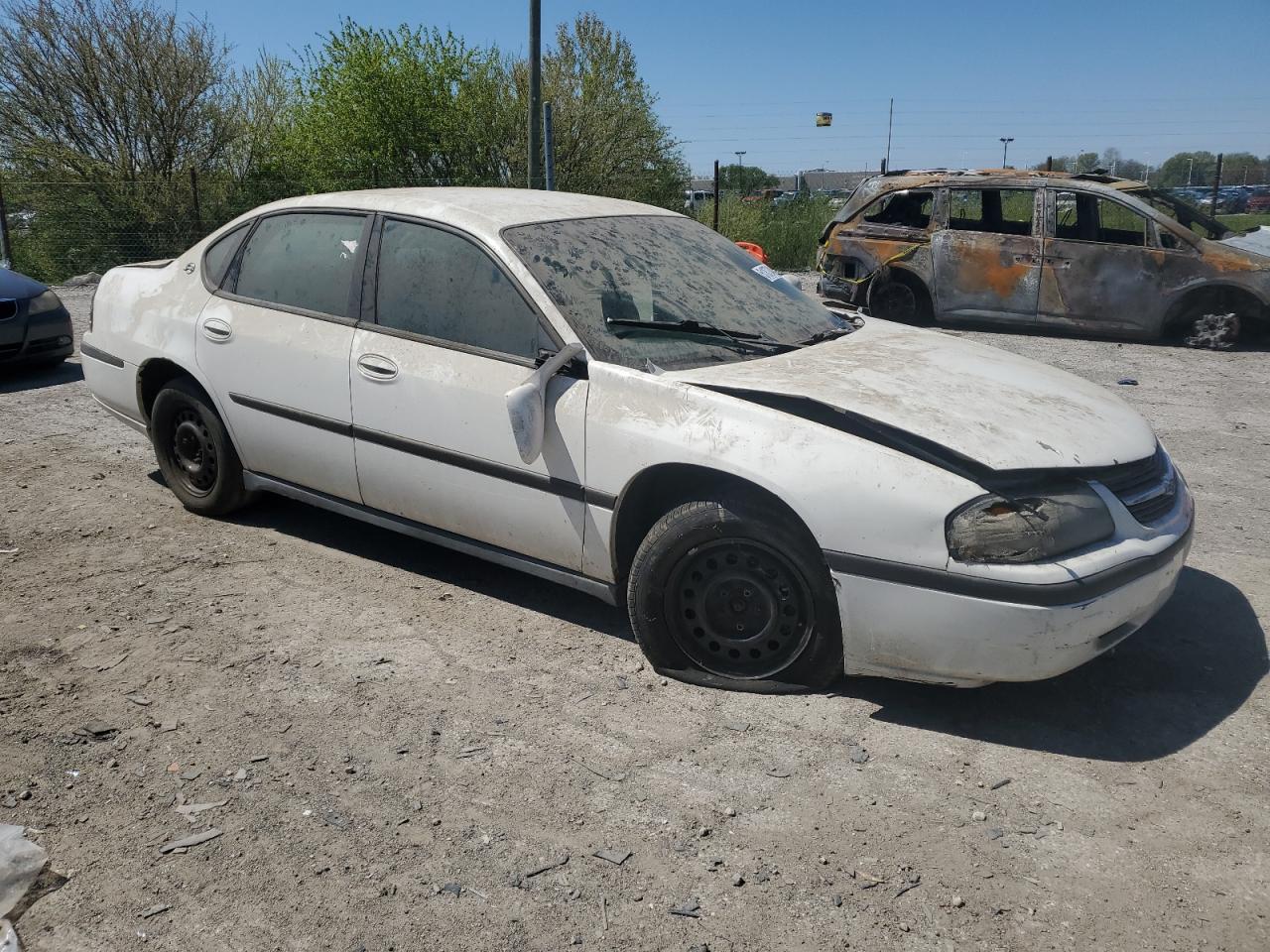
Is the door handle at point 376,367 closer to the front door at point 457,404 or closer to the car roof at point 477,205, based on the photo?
the front door at point 457,404

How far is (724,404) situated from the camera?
11.0 ft

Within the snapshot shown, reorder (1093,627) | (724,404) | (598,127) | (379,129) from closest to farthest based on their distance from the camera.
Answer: (1093,627), (724,404), (379,129), (598,127)

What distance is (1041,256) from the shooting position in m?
10.6

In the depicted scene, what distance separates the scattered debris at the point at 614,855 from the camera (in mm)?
2660

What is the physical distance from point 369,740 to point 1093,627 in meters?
2.16

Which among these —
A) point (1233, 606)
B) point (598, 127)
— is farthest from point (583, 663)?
point (598, 127)

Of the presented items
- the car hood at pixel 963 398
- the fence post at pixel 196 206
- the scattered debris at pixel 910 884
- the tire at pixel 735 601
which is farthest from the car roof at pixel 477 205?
the fence post at pixel 196 206

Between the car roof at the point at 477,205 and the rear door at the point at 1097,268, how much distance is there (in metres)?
7.03

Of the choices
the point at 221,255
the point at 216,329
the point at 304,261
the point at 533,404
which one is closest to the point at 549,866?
the point at 533,404

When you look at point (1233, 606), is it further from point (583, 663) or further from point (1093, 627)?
point (583, 663)

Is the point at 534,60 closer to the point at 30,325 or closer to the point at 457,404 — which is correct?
the point at 30,325

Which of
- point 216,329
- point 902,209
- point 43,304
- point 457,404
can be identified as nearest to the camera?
point 457,404

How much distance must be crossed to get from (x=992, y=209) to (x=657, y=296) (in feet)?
26.7

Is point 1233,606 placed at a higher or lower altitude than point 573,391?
lower
